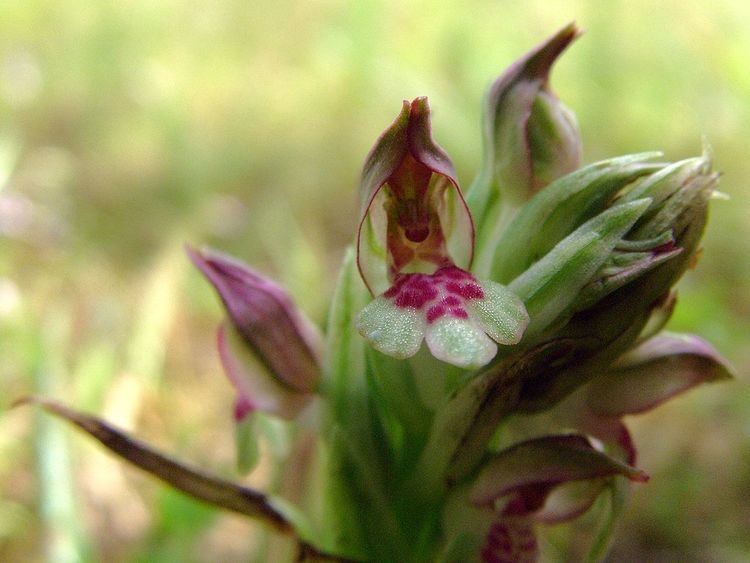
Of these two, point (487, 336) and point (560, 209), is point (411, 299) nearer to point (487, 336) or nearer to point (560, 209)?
point (487, 336)

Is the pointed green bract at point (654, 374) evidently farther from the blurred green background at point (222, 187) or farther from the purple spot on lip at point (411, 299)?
the blurred green background at point (222, 187)

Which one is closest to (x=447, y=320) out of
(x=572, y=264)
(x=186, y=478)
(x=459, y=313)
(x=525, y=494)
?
(x=459, y=313)

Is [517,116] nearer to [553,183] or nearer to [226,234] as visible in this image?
[553,183]

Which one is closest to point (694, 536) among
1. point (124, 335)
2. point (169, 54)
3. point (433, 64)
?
point (124, 335)

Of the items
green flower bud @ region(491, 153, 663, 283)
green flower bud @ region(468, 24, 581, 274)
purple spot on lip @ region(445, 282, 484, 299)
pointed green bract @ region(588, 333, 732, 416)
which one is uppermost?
green flower bud @ region(468, 24, 581, 274)

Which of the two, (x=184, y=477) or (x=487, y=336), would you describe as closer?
(x=487, y=336)

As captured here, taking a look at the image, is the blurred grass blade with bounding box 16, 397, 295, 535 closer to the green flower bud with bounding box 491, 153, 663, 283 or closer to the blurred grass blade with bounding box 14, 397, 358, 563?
the blurred grass blade with bounding box 14, 397, 358, 563

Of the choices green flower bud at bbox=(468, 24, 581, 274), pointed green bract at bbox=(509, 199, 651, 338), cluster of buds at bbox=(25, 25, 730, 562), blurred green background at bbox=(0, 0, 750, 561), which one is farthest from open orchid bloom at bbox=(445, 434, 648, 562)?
blurred green background at bbox=(0, 0, 750, 561)
